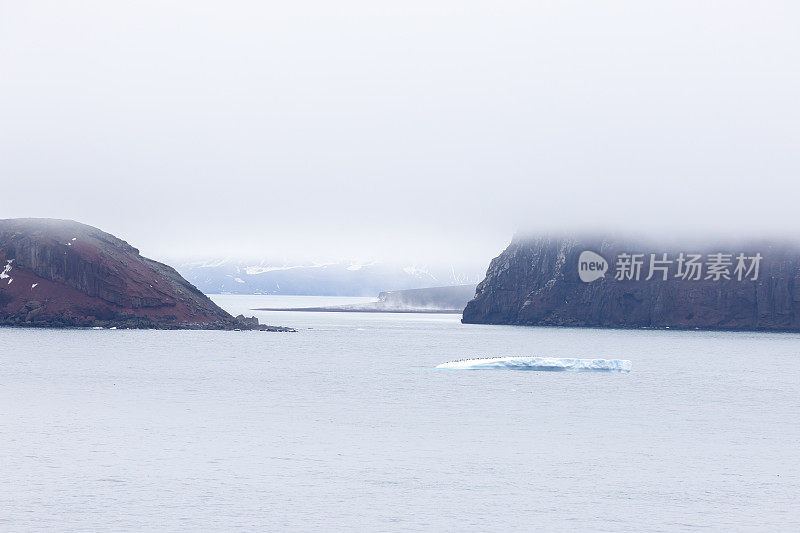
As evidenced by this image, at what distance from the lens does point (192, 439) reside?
50.0 metres

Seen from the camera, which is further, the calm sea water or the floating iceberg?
the floating iceberg

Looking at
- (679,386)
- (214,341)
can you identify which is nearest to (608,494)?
(679,386)

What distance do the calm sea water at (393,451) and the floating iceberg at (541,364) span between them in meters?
1.41

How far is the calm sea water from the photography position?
3297 cm

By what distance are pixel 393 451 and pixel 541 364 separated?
49909 mm

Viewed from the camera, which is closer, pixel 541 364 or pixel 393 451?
pixel 393 451

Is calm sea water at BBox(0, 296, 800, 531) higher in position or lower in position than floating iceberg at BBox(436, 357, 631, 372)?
lower

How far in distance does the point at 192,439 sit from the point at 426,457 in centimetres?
1374

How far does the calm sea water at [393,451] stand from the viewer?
108ft

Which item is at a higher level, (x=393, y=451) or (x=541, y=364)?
(x=541, y=364)

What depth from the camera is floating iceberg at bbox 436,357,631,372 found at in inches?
3629

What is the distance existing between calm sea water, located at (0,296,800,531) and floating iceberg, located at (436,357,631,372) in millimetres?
1414

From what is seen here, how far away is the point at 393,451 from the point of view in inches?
1837

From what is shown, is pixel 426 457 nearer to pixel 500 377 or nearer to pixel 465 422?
pixel 465 422
